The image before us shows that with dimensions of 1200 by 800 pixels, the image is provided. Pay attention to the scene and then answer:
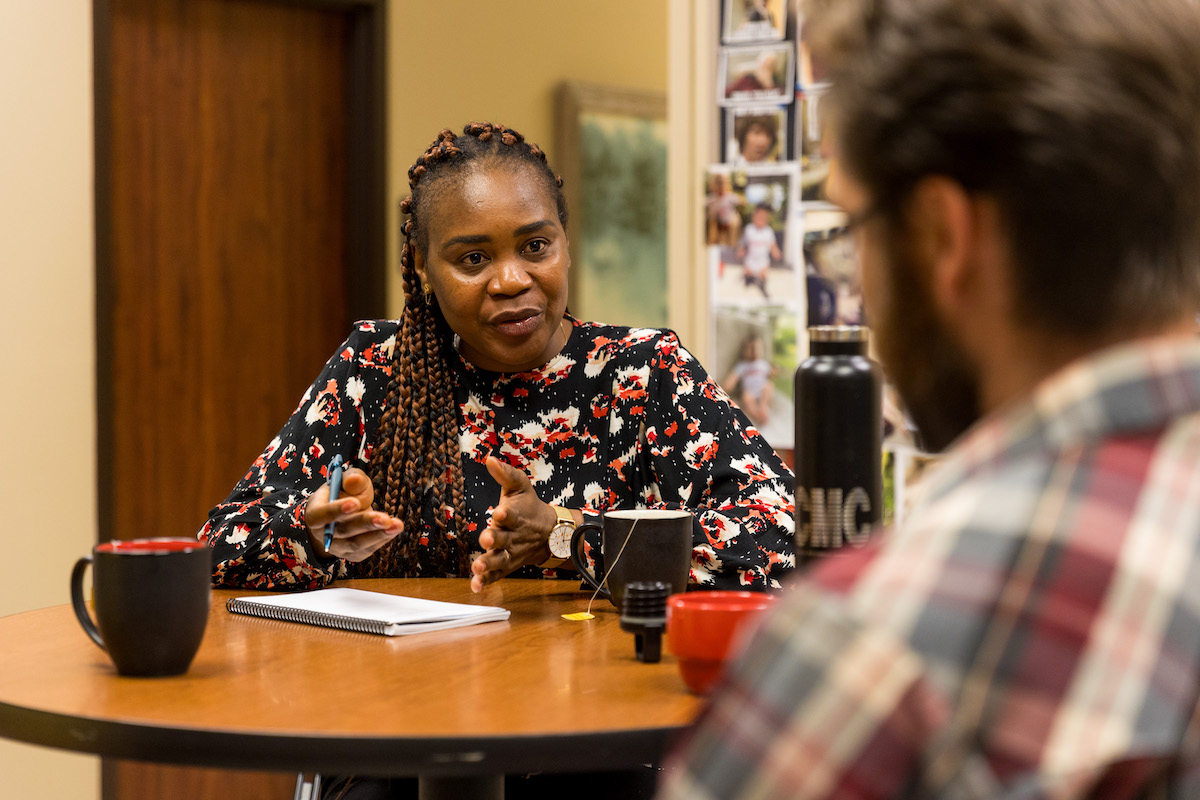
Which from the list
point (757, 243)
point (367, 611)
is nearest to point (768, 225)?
point (757, 243)

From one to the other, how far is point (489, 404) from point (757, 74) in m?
1.22

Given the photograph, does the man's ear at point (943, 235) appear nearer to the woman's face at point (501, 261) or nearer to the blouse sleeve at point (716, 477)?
the blouse sleeve at point (716, 477)

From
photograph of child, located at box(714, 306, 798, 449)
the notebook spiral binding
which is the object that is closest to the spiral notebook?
the notebook spiral binding

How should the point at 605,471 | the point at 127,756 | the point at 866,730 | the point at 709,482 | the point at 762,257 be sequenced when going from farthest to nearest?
the point at 762,257, the point at 605,471, the point at 709,482, the point at 127,756, the point at 866,730

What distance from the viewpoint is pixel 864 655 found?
566 millimetres

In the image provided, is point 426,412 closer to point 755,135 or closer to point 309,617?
point 309,617

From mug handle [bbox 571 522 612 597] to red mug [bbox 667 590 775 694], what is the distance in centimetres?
39

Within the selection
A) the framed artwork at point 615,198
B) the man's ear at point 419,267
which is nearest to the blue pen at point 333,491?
the man's ear at point 419,267

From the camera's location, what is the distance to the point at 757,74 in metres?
2.86

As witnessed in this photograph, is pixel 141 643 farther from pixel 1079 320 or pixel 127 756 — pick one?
pixel 1079 320

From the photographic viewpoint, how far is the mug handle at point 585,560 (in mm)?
1520

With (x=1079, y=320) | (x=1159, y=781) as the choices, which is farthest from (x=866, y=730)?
(x=1079, y=320)

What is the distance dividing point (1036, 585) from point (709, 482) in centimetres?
123

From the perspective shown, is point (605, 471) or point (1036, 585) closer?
point (1036, 585)
